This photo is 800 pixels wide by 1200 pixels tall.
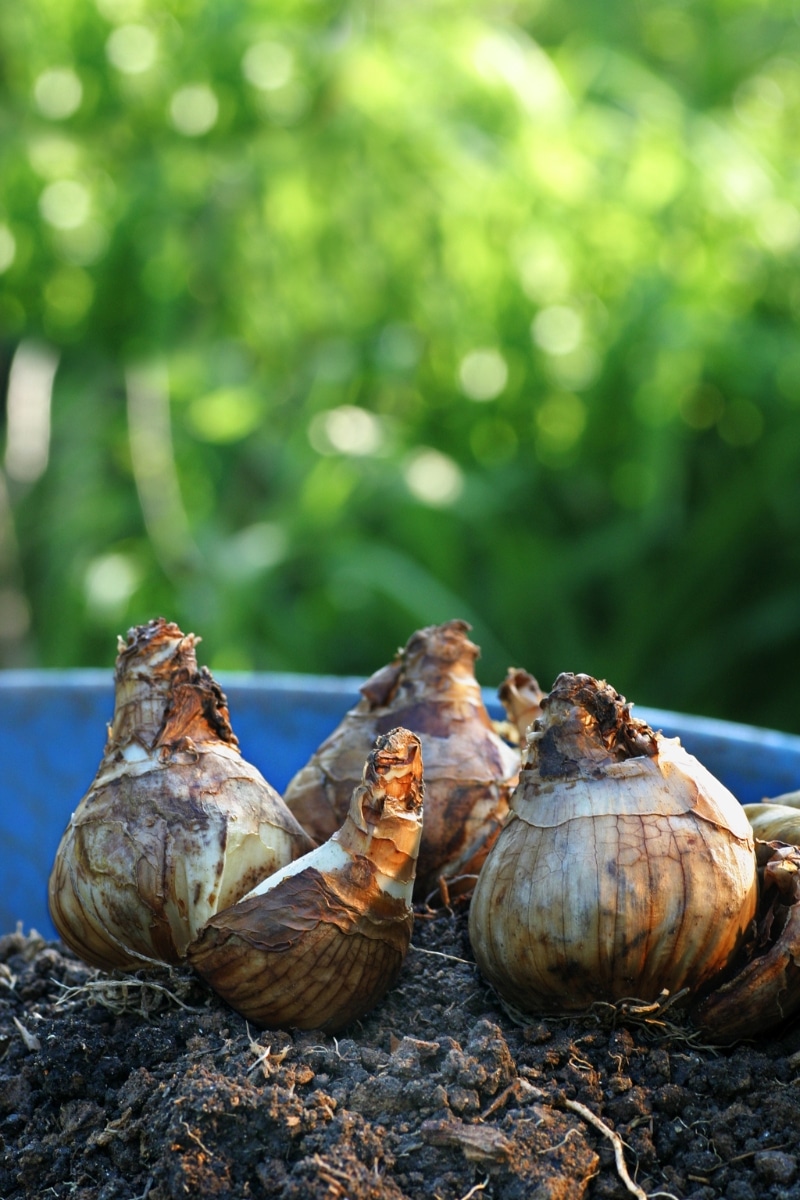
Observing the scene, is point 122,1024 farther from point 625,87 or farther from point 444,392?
point 625,87

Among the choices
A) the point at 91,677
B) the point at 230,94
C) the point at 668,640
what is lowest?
the point at 91,677

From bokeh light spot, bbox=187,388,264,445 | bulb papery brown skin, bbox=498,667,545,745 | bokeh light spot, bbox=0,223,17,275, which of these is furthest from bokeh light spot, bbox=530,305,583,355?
bulb papery brown skin, bbox=498,667,545,745

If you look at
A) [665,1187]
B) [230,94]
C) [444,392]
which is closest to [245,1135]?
[665,1187]

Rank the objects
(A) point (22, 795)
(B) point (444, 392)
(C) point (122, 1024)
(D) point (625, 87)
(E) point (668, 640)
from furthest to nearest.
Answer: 1. (D) point (625, 87)
2. (B) point (444, 392)
3. (E) point (668, 640)
4. (A) point (22, 795)
5. (C) point (122, 1024)

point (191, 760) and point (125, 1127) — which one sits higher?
point (191, 760)

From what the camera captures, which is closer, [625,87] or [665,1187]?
[665,1187]

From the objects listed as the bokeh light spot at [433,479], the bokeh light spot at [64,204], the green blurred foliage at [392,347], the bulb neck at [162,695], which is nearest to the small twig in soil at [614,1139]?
the bulb neck at [162,695]

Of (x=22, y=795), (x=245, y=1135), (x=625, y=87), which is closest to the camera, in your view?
(x=245, y=1135)

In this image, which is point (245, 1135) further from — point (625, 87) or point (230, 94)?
point (625, 87)
